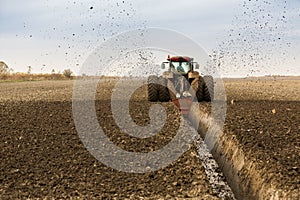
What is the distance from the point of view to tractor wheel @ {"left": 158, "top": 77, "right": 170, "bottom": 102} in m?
12.7

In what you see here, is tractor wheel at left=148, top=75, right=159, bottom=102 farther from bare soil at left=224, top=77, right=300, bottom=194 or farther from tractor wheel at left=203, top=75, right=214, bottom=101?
bare soil at left=224, top=77, right=300, bottom=194

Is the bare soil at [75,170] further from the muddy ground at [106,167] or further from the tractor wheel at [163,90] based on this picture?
the tractor wheel at [163,90]

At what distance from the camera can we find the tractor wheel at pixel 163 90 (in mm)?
12680

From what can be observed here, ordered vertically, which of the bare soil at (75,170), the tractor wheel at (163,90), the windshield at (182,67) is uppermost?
the windshield at (182,67)

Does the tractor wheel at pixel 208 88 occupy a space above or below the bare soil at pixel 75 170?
above

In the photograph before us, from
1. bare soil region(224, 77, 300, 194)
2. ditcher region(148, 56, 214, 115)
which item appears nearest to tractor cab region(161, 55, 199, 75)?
ditcher region(148, 56, 214, 115)

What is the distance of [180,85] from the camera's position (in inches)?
516

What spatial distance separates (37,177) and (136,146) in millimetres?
2114

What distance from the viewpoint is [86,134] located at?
861cm

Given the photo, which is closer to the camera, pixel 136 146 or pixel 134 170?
pixel 134 170

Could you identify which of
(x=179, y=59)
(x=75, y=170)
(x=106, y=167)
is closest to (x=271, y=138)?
(x=106, y=167)

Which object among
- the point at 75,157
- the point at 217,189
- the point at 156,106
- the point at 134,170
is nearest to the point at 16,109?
the point at 156,106

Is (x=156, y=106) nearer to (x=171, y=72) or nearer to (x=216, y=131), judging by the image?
(x=171, y=72)

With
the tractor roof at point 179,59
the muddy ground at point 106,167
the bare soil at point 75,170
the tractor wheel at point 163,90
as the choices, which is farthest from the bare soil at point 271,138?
the tractor roof at point 179,59
